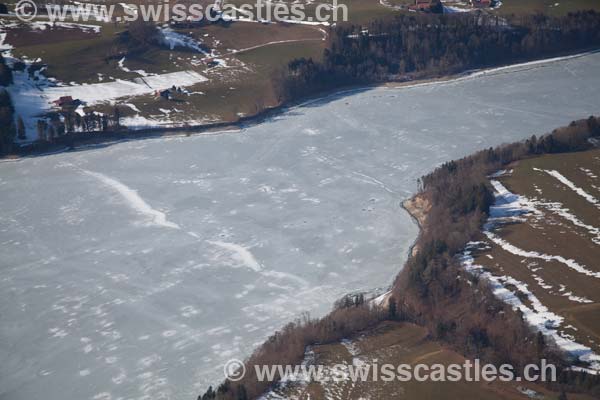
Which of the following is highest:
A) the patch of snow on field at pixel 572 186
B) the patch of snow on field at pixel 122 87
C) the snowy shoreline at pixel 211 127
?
the patch of snow on field at pixel 122 87

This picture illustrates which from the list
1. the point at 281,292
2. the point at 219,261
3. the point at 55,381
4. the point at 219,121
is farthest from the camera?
the point at 219,121

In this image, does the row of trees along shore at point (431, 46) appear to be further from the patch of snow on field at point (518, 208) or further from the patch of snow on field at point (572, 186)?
the patch of snow on field at point (518, 208)

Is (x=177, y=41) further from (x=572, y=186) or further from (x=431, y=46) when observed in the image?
(x=572, y=186)

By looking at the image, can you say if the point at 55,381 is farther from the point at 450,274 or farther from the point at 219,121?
the point at 219,121

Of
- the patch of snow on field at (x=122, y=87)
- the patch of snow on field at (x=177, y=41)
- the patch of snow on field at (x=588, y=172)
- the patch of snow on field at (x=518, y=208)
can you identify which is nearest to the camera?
the patch of snow on field at (x=518, y=208)

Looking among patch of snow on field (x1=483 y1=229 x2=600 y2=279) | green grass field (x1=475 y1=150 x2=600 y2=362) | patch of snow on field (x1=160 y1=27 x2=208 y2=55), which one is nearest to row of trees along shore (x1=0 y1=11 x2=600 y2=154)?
patch of snow on field (x1=160 y1=27 x2=208 y2=55)

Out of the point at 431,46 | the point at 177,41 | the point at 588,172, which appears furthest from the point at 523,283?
the point at 177,41

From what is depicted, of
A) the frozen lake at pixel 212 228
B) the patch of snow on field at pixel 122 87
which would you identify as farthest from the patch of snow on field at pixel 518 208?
the patch of snow on field at pixel 122 87

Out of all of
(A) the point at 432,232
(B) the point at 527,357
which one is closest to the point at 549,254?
(A) the point at 432,232

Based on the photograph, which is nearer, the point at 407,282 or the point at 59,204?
the point at 407,282
